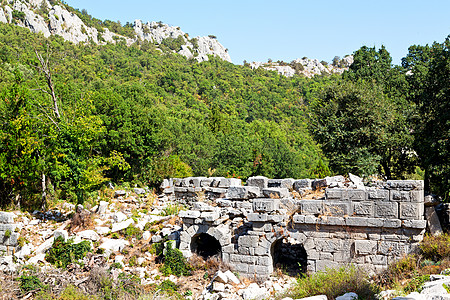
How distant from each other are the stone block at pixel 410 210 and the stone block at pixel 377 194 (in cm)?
41

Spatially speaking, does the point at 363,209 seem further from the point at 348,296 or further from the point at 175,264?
the point at 175,264

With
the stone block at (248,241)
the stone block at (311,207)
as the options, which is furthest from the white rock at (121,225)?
the stone block at (311,207)

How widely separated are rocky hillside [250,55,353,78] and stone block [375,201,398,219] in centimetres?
8750

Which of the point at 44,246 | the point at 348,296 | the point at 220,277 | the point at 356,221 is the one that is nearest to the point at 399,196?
the point at 356,221

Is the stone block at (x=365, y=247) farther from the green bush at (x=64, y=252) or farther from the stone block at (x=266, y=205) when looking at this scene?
the green bush at (x=64, y=252)

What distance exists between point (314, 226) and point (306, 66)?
103 m

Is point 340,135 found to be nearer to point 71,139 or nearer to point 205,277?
point 205,277

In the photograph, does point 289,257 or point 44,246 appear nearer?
point 44,246

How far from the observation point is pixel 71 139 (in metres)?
14.2

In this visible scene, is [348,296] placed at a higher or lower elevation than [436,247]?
lower

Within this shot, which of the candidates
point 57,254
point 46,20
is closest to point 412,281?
point 57,254

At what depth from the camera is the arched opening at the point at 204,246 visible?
12.1 meters

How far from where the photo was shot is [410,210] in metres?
9.58

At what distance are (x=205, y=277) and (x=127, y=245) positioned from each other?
353 centimetres
